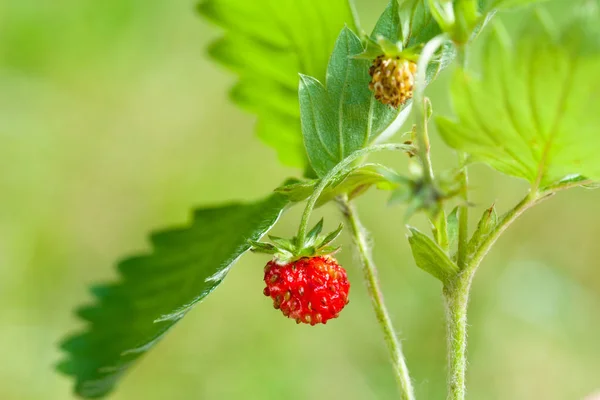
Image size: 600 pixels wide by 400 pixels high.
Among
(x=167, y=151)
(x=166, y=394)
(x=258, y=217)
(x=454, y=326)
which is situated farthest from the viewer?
(x=167, y=151)

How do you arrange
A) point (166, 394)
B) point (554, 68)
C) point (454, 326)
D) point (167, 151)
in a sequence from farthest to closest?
point (167, 151) < point (166, 394) < point (454, 326) < point (554, 68)

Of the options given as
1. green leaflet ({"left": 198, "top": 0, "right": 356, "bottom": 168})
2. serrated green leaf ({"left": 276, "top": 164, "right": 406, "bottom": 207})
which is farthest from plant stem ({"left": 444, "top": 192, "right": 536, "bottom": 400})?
green leaflet ({"left": 198, "top": 0, "right": 356, "bottom": 168})

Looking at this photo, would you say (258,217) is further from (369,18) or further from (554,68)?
(369,18)

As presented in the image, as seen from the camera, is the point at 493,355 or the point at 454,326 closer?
the point at 454,326

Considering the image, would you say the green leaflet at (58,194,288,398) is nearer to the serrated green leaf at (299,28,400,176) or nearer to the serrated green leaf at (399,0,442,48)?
the serrated green leaf at (299,28,400,176)

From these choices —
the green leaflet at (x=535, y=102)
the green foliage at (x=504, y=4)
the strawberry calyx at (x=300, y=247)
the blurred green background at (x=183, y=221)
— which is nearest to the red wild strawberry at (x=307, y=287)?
the strawberry calyx at (x=300, y=247)

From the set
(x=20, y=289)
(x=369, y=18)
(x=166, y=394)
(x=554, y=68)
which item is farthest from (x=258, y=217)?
(x=369, y=18)

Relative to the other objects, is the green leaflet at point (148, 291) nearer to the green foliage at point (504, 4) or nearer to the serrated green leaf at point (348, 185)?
the serrated green leaf at point (348, 185)
